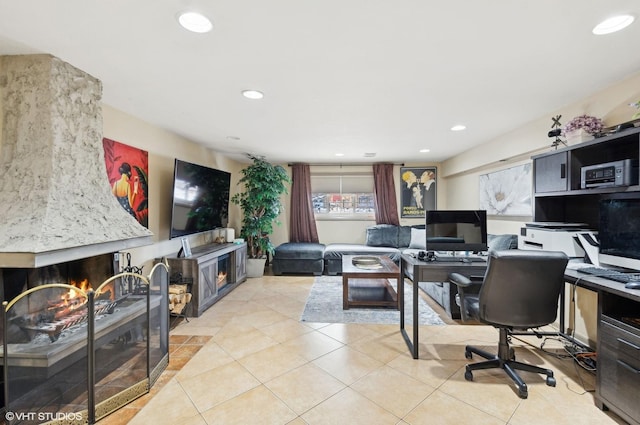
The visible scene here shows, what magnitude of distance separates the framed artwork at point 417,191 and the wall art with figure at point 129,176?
474cm

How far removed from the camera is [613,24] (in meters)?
1.43

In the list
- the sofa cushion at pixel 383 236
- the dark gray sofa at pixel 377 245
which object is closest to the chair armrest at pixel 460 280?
the dark gray sofa at pixel 377 245

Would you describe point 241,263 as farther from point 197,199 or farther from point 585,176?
point 585,176

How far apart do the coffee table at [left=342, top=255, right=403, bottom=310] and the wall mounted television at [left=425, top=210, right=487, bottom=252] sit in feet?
2.23

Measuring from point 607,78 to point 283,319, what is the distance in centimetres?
361

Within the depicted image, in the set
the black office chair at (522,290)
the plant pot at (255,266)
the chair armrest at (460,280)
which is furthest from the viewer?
the plant pot at (255,266)

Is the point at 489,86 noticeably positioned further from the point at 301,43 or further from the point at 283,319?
the point at 283,319

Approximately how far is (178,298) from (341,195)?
3.87 meters

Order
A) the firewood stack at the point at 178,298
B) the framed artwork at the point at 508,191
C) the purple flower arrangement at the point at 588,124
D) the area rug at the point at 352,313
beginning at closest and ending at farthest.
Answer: the purple flower arrangement at the point at 588,124 < the firewood stack at the point at 178,298 < the area rug at the point at 352,313 < the framed artwork at the point at 508,191

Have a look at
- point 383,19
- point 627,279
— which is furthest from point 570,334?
point 383,19

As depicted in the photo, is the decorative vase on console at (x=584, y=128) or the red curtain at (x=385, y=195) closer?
the decorative vase on console at (x=584, y=128)

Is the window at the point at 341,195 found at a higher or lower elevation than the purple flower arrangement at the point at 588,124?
lower

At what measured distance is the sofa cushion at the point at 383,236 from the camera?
5355 mm

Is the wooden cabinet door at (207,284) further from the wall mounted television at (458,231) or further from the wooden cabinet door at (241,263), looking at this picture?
the wall mounted television at (458,231)
